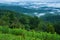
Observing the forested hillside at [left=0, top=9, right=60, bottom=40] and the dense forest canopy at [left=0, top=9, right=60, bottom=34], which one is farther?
the dense forest canopy at [left=0, top=9, right=60, bottom=34]

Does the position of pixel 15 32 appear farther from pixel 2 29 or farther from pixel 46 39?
pixel 46 39

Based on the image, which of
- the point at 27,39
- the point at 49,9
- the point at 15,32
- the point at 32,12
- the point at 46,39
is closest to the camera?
the point at 27,39

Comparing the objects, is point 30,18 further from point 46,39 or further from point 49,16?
point 46,39

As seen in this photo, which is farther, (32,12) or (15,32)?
(32,12)

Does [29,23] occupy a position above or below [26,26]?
below

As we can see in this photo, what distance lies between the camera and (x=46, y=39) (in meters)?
3.64

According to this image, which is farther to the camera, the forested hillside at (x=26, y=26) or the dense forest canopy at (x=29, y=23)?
the dense forest canopy at (x=29, y=23)

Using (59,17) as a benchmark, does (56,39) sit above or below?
above

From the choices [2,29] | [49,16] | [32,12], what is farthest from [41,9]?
[2,29]

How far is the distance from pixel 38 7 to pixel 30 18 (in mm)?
5424

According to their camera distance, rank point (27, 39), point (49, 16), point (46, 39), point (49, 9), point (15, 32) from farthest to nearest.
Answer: point (49, 16) → point (49, 9) → point (15, 32) → point (46, 39) → point (27, 39)

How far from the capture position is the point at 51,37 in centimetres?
372

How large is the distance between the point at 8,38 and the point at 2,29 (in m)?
1.16

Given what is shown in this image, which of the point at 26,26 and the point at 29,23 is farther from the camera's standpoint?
the point at 29,23
